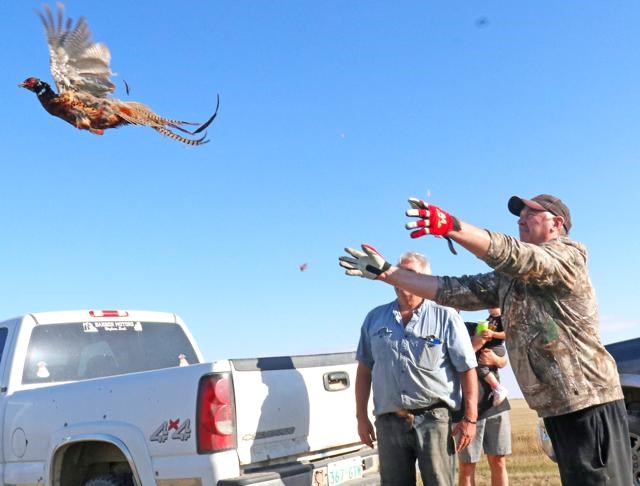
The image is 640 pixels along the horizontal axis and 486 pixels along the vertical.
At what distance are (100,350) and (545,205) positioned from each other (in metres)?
3.96

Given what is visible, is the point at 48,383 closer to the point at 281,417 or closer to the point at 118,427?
the point at 118,427

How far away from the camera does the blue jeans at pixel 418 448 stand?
452 cm

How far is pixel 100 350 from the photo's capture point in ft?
20.4

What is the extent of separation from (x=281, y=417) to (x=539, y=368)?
Answer: 5.92 feet

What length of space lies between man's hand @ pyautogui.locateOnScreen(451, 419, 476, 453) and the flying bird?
376cm

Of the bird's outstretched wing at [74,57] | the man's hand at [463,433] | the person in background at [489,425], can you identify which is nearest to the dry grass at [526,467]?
the person in background at [489,425]

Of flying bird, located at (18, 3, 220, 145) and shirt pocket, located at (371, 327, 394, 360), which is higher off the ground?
flying bird, located at (18, 3, 220, 145)

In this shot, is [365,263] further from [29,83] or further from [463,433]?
[29,83]

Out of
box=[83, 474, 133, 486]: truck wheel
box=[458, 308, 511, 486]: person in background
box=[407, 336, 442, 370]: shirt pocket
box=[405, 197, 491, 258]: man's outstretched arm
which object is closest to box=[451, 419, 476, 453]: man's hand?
box=[407, 336, 442, 370]: shirt pocket

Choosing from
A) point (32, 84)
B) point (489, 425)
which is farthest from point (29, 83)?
point (489, 425)

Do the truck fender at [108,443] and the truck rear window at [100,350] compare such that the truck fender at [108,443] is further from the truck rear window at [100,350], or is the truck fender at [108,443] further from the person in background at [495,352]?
the person in background at [495,352]

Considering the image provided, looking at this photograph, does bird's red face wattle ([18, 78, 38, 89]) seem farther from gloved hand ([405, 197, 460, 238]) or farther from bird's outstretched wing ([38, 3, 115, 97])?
gloved hand ([405, 197, 460, 238])

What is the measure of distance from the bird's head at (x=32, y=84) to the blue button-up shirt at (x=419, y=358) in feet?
13.7

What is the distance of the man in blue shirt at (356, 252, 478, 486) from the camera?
4.57 m
